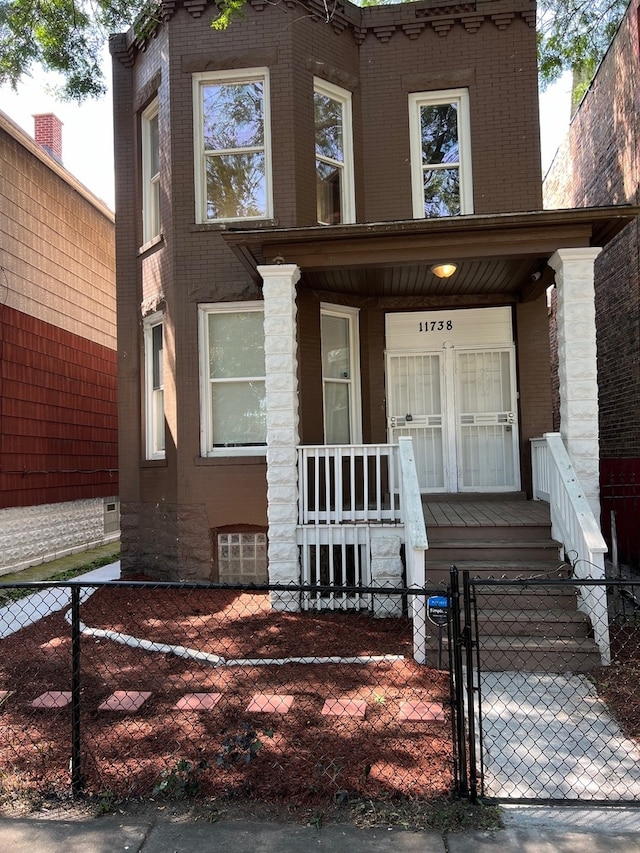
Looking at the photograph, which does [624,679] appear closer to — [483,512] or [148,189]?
[483,512]

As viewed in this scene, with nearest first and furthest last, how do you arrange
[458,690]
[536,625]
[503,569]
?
[458,690]
[536,625]
[503,569]

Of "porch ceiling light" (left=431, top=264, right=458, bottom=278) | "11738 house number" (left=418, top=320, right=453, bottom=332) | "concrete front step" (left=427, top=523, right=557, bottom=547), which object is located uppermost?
"porch ceiling light" (left=431, top=264, right=458, bottom=278)

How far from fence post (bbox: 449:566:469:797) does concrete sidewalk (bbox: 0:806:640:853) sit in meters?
0.26

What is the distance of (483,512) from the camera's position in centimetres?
698

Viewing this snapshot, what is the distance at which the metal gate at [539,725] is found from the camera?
3.16 meters

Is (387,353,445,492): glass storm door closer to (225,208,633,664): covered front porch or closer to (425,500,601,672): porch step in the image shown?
(225,208,633,664): covered front porch

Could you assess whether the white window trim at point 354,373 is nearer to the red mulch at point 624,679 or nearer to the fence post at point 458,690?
the red mulch at point 624,679

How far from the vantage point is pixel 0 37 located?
7.88 m

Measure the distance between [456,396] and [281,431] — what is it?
120 inches

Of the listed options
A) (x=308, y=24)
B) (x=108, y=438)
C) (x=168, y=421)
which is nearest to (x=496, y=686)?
(x=168, y=421)

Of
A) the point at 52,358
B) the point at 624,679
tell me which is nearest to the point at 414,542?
the point at 624,679

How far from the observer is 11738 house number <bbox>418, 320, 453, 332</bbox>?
28.4ft

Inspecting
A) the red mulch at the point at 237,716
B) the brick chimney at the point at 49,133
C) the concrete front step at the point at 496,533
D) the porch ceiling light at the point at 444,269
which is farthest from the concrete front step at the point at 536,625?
the brick chimney at the point at 49,133

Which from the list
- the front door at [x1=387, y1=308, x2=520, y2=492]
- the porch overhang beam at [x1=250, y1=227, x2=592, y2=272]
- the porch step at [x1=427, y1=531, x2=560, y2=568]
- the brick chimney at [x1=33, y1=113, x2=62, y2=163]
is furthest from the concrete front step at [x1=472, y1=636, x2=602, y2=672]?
the brick chimney at [x1=33, y1=113, x2=62, y2=163]
